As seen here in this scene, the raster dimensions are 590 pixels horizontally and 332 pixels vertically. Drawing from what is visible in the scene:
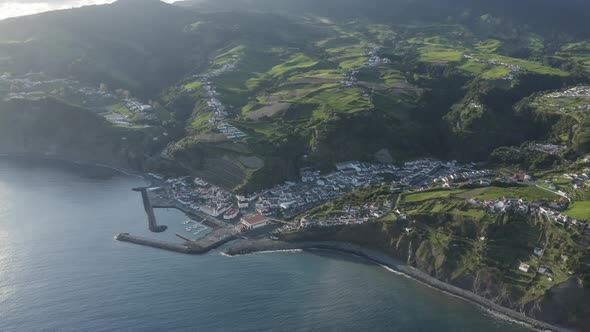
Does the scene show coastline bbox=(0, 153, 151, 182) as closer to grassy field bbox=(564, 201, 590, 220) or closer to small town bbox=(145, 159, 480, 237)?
small town bbox=(145, 159, 480, 237)

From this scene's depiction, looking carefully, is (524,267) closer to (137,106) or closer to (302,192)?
(302,192)

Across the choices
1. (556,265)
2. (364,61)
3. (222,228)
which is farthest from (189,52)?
(556,265)

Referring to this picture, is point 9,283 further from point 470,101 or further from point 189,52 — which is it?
point 189,52

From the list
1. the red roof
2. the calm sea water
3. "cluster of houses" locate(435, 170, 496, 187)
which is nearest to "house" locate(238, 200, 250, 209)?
the red roof

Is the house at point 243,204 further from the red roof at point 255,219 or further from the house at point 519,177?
the house at point 519,177

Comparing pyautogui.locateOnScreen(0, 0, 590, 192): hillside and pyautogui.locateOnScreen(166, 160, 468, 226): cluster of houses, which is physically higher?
pyautogui.locateOnScreen(0, 0, 590, 192): hillside

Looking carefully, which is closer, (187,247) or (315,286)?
(315,286)

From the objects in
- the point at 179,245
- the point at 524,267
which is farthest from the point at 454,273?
the point at 179,245
